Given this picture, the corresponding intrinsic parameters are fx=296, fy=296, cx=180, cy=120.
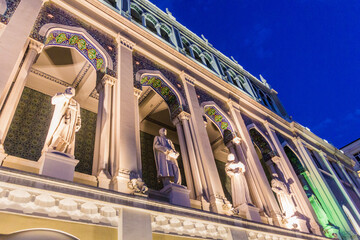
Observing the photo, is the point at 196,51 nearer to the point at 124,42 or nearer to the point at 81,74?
the point at 124,42

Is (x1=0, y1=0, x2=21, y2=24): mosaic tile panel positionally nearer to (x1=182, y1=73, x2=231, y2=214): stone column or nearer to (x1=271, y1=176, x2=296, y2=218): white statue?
(x1=182, y1=73, x2=231, y2=214): stone column

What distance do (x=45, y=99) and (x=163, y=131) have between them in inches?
170

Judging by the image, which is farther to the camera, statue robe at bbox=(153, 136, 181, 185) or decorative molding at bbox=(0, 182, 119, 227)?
statue robe at bbox=(153, 136, 181, 185)

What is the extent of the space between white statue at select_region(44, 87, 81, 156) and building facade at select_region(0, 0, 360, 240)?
0.07 ft

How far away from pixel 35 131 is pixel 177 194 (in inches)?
182

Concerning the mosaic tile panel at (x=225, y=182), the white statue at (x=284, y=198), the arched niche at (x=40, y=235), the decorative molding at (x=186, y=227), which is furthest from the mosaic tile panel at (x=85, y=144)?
the white statue at (x=284, y=198)

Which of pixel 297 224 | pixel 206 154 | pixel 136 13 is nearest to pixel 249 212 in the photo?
pixel 206 154

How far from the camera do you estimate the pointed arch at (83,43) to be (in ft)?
25.0

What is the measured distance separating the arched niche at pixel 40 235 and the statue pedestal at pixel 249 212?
4960 millimetres

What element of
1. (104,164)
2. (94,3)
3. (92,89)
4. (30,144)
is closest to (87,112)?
(92,89)

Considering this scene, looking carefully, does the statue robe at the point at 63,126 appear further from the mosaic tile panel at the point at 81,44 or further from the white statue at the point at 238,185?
the white statue at the point at 238,185

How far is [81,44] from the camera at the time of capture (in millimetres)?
8109

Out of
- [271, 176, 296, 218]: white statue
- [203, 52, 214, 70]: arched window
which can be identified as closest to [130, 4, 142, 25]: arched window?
[203, 52, 214, 70]: arched window

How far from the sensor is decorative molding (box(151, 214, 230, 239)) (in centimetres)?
561
